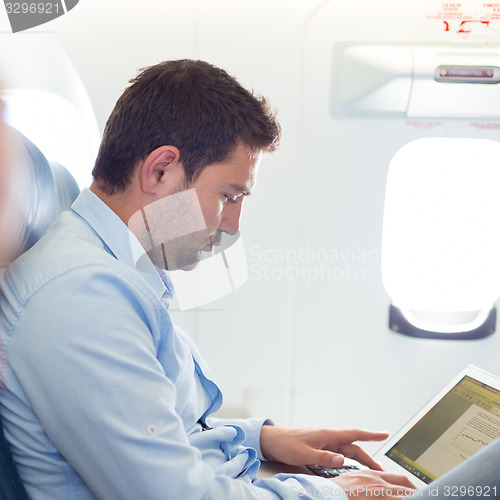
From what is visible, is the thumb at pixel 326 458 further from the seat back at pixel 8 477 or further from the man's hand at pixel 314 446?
the seat back at pixel 8 477

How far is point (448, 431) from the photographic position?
53.9 inches

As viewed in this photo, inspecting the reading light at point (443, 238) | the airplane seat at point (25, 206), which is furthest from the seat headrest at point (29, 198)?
the reading light at point (443, 238)

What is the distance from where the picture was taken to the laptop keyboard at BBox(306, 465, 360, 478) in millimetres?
1397

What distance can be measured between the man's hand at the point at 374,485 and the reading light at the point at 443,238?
0.69 m

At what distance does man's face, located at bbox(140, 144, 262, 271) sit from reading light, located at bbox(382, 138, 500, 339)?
2.23ft

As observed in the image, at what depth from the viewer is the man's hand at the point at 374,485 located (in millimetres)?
1212

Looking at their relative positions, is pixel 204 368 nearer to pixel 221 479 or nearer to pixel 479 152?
pixel 221 479

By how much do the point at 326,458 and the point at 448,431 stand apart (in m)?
0.30

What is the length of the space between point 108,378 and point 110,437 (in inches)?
3.6

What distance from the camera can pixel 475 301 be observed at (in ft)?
6.19

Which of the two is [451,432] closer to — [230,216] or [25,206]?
[230,216]
